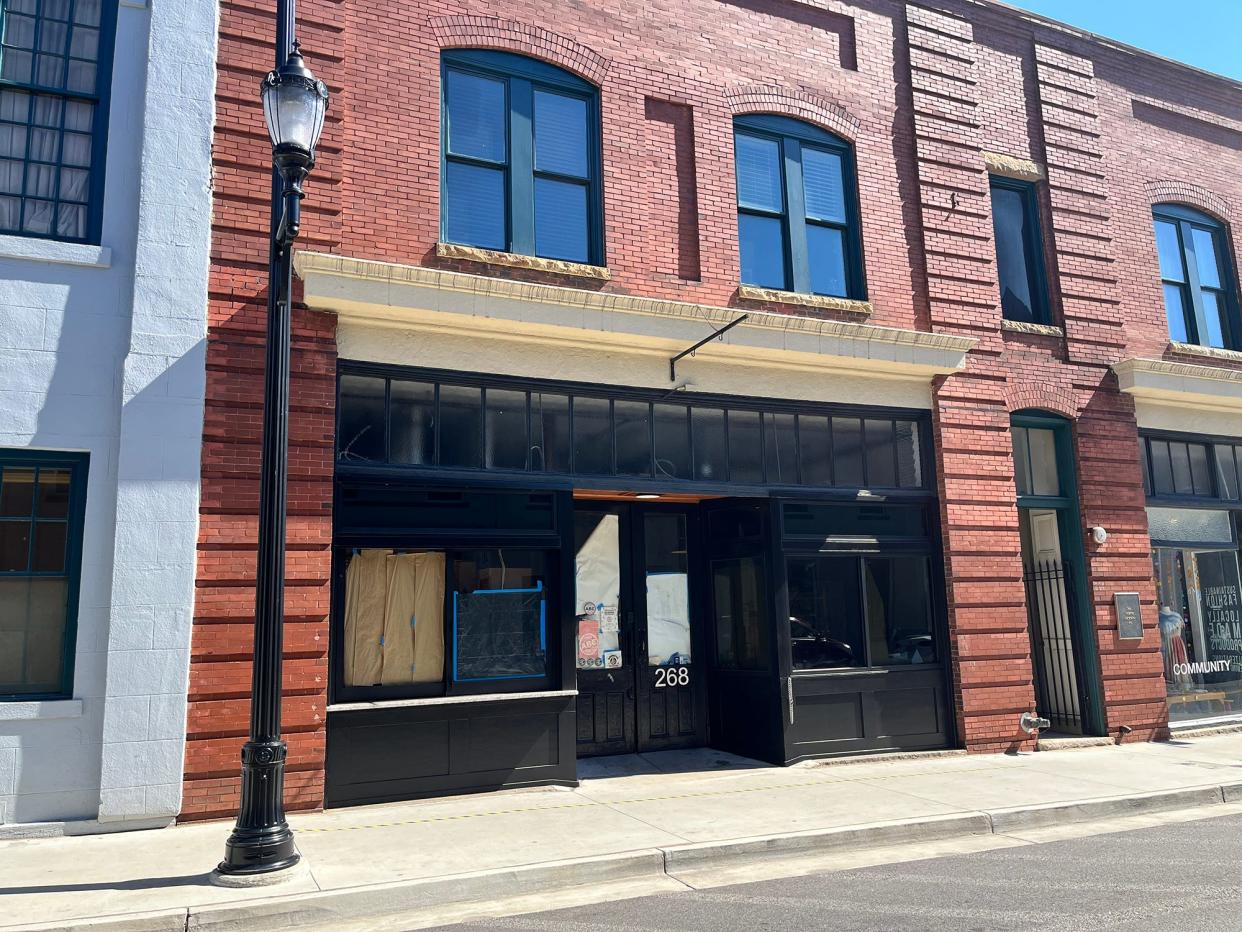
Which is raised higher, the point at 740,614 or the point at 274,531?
the point at 274,531

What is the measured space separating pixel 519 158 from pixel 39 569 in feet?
20.1

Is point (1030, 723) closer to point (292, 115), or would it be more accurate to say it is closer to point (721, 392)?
point (721, 392)

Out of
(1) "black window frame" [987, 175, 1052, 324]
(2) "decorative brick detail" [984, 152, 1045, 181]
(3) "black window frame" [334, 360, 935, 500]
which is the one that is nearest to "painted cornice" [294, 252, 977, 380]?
(3) "black window frame" [334, 360, 935, 500]

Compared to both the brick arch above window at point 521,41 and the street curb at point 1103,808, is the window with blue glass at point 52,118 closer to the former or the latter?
the brick arch above window at point 521,41

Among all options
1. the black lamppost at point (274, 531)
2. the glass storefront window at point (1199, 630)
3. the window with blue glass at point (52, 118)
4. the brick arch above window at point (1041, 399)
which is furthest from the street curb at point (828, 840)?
the window with blue glass at point (52, 118)

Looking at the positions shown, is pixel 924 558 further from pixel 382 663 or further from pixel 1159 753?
pixel 382 663

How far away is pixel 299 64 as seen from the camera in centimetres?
654

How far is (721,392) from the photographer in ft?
34.7

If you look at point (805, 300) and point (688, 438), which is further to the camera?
point (805, 300)

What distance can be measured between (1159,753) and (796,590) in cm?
497

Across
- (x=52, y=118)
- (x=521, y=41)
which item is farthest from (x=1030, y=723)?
(x=52, y=118)

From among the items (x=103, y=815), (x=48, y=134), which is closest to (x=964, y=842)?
(x=103, y=815)

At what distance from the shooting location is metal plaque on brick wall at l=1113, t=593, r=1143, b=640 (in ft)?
39.9

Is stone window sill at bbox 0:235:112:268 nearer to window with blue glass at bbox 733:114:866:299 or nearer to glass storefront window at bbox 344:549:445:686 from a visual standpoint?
glass storefront window at bbox 344:549:445:686
